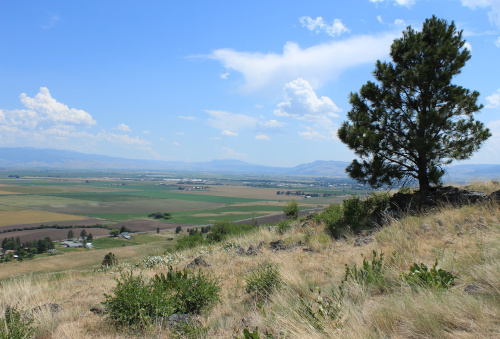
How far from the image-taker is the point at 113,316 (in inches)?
190

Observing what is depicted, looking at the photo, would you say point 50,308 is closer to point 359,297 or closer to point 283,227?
point 359,297

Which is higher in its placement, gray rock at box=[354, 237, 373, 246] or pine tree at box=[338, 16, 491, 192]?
pine tree at box=[338, 16, 491, 192]

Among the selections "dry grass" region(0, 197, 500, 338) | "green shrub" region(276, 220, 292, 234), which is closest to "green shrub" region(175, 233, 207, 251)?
"green shrub" region(276, 220, 292, 234)

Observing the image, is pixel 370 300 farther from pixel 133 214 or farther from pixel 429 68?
pixel 133 214

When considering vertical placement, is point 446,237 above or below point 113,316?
above

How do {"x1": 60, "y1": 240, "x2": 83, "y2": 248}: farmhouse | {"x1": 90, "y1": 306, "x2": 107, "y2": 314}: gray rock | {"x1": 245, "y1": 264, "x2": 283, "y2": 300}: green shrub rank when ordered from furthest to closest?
{"x1": 60, "y1": 240, "x2": 83, "y2": 248}: farmhouse, {"x1": 90, "y1": 306, "x2": 107, "y2": 314}: gray rock, {"x1": 245, "y1": 264, "x2": 283, "y2": 300}: green shrub

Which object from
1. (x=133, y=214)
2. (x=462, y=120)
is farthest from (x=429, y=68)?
(x=133, y=214)

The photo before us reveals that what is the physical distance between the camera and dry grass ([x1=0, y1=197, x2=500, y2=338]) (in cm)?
299

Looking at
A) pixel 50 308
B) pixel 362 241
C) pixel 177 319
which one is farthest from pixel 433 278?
pixel 50 308

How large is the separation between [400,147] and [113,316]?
37.8 feet

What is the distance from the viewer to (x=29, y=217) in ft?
221

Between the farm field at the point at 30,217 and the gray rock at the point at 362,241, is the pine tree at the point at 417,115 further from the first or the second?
the farm field at the point at 30,217

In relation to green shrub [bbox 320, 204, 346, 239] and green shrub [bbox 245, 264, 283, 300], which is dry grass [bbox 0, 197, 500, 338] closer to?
green shrub [bbox 245, 264, 283, 300]

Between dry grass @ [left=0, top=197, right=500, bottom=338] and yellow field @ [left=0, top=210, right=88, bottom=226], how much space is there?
69111 millimetres
